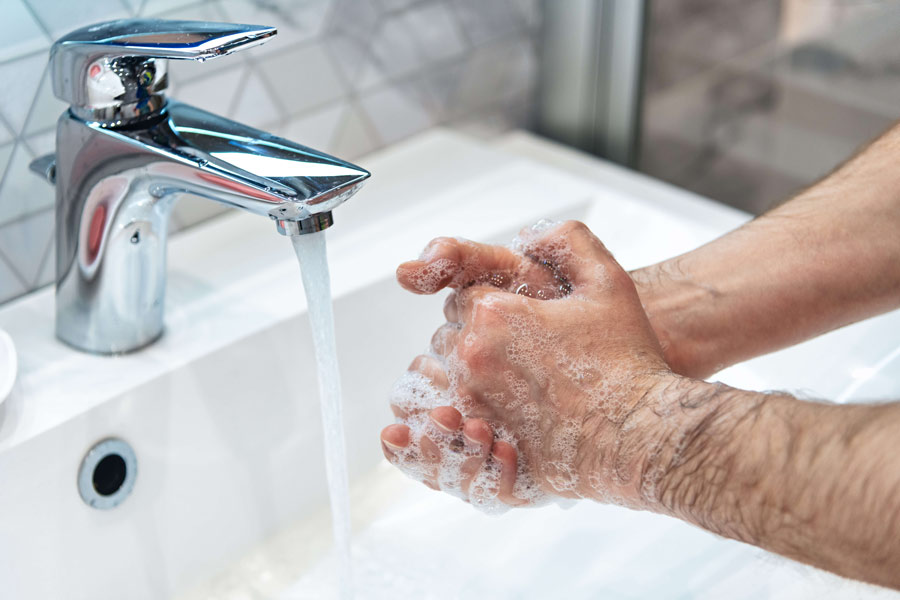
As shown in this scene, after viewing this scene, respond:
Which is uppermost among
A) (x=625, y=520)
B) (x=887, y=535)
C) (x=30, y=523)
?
(x=887, y=535)

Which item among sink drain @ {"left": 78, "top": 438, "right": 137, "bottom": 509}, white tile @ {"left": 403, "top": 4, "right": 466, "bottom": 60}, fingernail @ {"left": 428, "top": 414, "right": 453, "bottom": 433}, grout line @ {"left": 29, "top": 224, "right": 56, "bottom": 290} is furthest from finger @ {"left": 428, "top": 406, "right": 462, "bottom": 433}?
white tile @ {"left": 403, "top": 4, "right": 466, "bottom": 60}

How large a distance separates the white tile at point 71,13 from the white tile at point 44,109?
0.11 feet

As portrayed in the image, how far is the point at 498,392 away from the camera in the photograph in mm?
550

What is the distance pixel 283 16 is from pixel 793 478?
55cm

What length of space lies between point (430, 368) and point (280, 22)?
13.5 inches

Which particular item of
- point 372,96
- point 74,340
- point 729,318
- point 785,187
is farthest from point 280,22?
point 785,187

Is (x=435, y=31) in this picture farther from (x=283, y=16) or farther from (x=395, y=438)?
(x=395, y=438)

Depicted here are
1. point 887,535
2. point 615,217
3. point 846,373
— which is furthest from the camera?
point 615,217

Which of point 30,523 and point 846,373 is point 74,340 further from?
point 846,373

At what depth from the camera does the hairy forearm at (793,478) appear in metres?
0.38

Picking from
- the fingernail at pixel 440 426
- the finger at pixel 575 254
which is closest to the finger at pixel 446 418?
the fingernail at pixel 440 426

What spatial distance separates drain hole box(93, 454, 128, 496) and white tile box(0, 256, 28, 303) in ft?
0.54

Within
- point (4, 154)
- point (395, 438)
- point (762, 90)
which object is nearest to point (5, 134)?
point (4, 154)

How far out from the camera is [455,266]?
58 cm
